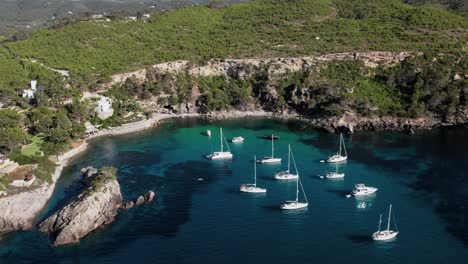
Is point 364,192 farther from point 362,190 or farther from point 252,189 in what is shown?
point 252,189

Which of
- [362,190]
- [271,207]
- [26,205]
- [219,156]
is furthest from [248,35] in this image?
[26,205]

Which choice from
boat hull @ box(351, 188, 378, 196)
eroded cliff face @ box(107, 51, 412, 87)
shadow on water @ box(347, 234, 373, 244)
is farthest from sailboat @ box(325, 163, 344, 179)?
eroded cliff face @ box(107, 51, 412, 87)

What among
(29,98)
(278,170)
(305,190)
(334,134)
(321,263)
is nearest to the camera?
(321,263)

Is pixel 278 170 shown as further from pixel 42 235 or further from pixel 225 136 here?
pixel 42 235

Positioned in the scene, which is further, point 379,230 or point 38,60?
point 38,60

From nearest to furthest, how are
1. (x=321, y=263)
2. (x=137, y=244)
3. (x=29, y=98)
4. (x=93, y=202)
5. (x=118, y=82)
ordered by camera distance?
(x=321, y=263)
(x=137, y=244)
(x=93, y=202)
(x=29, y=98)
(x=118, y=82)

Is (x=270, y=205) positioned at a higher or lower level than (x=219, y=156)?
lower

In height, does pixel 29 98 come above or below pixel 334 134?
above

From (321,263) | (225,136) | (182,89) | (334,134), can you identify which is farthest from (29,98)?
(321,263)
